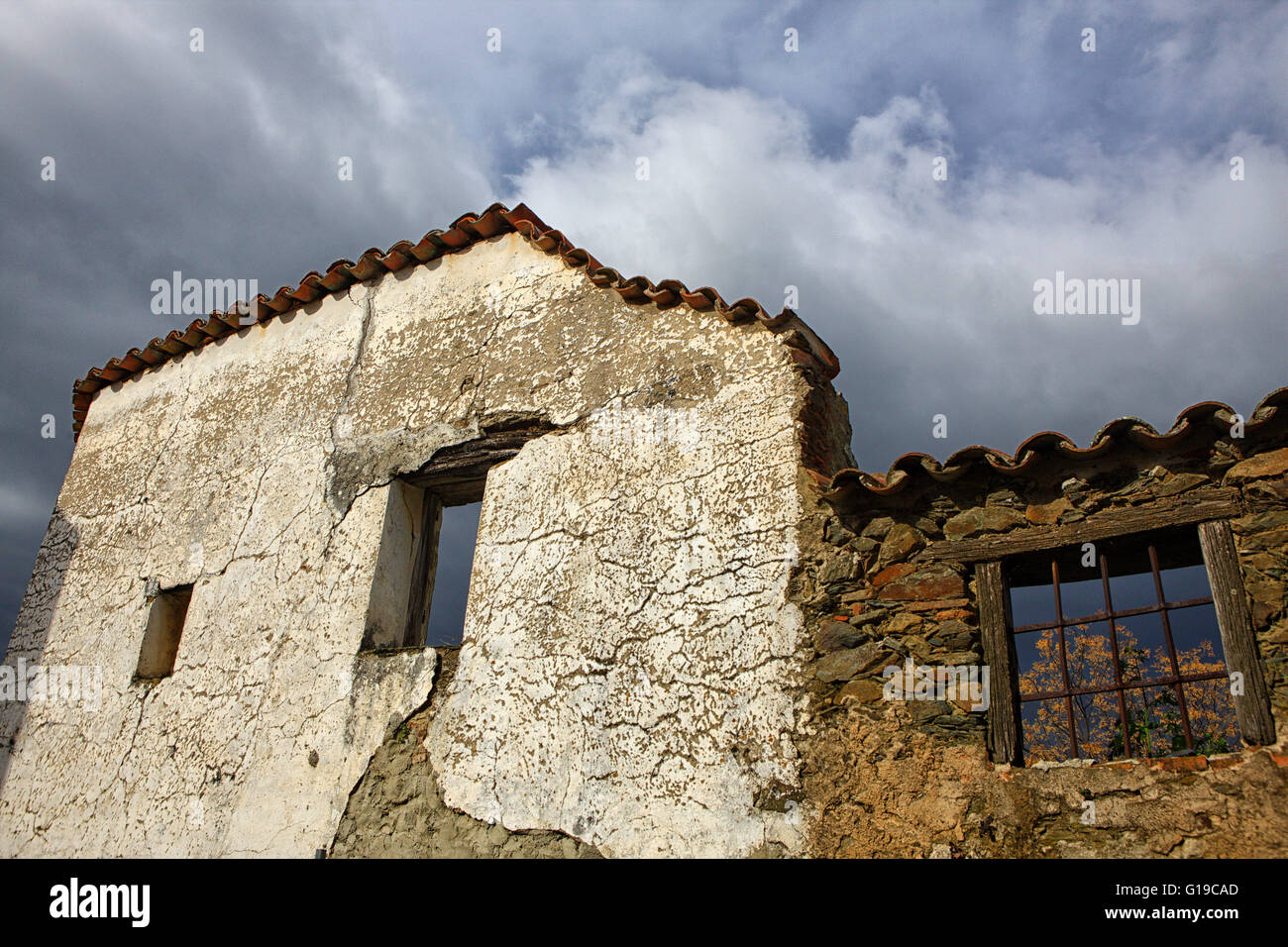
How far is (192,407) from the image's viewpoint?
264 inches

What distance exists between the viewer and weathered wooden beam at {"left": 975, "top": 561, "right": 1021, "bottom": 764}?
11.0ft

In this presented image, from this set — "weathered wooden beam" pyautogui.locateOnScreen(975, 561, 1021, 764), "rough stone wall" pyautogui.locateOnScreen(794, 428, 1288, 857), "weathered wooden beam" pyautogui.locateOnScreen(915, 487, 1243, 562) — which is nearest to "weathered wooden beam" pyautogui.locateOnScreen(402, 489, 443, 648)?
"rough stone wall" pyautogui.locateOnScreen(794, 428, 1288, 857)

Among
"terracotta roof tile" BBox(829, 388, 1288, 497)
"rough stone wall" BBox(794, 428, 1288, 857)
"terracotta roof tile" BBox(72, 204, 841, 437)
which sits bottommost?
"rough stone wall" BBox(794, 428, 1288, 857)

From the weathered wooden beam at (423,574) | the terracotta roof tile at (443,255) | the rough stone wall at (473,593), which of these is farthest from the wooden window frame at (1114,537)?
the weathered wooden beam at (423,574)

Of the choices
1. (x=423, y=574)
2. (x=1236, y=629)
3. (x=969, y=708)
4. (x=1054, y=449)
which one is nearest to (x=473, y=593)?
(x=423, y=574)

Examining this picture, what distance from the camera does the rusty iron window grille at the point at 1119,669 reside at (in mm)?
3092

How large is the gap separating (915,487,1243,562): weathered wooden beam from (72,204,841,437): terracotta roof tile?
4.04 feet

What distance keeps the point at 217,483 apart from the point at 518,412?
2.50 meters

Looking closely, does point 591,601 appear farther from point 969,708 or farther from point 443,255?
point 443,255

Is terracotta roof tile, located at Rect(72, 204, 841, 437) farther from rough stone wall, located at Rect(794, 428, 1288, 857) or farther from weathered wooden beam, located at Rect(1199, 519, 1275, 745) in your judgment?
weathered wooden beam, located at Rect(1199, 519, 1275, 745)

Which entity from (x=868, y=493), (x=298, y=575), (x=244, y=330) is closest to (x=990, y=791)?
(x=868, y=493)

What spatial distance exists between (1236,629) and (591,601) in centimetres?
263

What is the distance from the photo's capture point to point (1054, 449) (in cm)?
358

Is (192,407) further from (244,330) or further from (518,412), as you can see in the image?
(518,412)
